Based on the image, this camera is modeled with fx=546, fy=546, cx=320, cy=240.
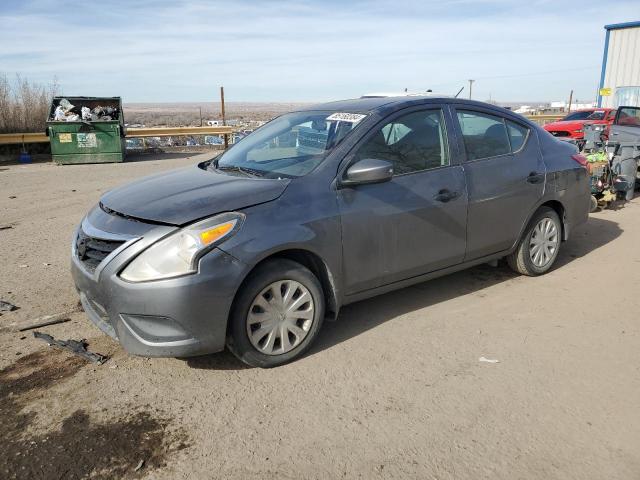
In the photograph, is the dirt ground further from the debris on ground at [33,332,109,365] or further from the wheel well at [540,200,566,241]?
the wheel well at [540,200,566,241]

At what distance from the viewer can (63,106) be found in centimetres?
1614

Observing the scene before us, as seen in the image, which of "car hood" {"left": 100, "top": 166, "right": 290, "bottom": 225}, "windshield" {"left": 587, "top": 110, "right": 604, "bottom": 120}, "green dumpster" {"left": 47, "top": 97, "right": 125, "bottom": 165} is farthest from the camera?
"windshield" {"left": 587, "top": 110, "right": 604, "bottom": 120}

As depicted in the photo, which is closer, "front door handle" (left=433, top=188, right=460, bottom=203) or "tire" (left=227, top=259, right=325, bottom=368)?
"tire" (left=227, top=259, right=325, bottom=368)

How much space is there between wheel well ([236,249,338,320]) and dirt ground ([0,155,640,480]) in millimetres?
315

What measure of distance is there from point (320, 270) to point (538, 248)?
2613mm

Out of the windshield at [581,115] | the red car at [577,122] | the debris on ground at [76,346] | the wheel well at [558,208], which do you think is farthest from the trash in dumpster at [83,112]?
the windshield at [581,115]

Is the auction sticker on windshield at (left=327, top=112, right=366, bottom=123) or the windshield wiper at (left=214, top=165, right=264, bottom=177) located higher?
the auction sticker on windshield at (left=327, top=112, right=366, bottom=123)

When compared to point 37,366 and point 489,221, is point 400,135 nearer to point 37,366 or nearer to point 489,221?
point 489,221

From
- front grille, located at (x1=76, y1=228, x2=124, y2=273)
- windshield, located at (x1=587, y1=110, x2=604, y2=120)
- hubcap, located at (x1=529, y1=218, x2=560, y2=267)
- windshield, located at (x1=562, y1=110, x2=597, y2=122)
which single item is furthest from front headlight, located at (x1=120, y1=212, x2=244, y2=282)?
windshield, located at (x1=562, y1=110, x2=597, y2=122)

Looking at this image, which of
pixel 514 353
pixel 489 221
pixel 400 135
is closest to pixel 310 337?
pixel 514 353

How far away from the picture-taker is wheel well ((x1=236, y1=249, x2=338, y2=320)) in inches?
145

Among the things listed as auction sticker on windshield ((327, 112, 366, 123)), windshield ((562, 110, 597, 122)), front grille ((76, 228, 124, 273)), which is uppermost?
auction sticker on windshield ((327, 112, 366, 123))

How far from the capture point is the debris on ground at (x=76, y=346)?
12.3 feet

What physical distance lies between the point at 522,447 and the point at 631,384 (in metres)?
1.08
